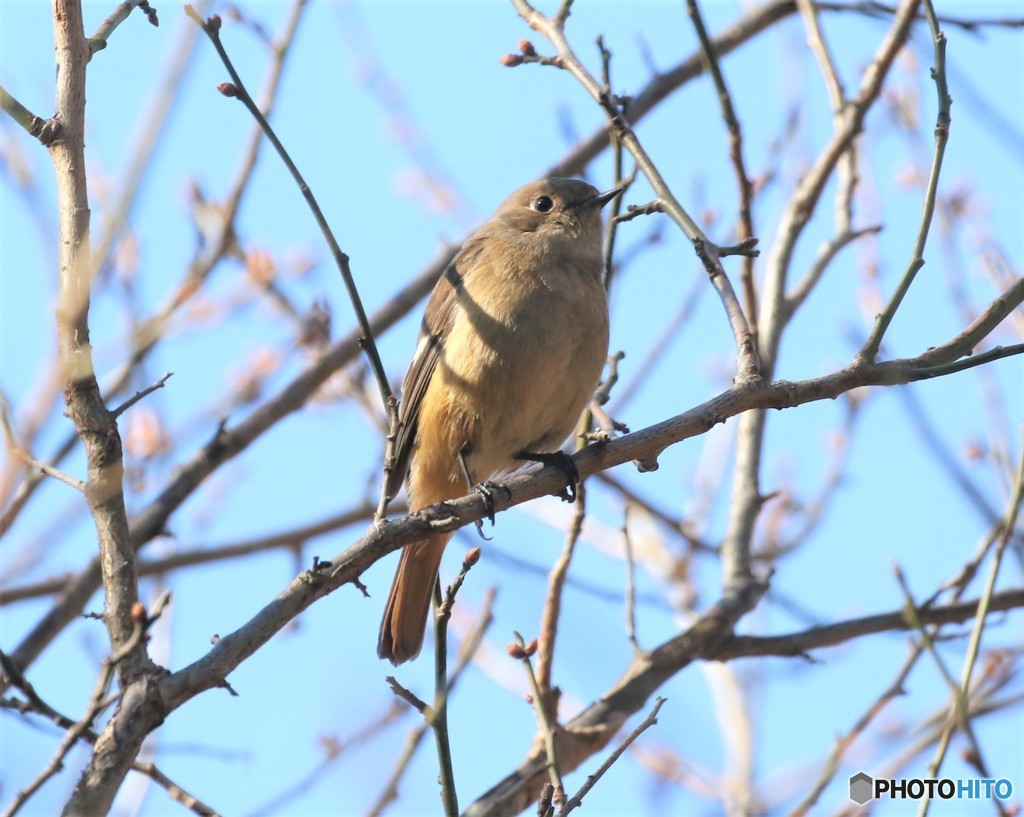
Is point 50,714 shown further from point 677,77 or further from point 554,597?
point 677,77

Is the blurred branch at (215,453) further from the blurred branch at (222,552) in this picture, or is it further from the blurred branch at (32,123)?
the blurred branch at (32,123)

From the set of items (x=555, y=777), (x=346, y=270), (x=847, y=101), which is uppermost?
(x=847, y=101)

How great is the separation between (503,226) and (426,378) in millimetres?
912

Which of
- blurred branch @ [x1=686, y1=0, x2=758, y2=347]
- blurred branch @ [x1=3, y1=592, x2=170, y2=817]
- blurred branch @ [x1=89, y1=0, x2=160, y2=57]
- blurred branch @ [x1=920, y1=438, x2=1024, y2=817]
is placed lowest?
blurred branch @ [x1=3, y1=592, x2=170, y2=817]

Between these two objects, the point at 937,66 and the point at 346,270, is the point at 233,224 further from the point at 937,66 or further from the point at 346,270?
the point at 937,66

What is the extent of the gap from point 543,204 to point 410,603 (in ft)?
6.30

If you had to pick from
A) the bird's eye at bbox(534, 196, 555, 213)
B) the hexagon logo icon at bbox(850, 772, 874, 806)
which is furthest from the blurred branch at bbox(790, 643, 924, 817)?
the bird's eye at bbox(534, 196, 555, 213)

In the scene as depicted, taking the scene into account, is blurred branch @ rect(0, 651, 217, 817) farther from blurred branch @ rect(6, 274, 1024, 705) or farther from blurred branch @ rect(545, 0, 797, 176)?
blurred branch @ rect(545, 0, 797, 176)

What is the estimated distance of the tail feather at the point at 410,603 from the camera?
208 inches

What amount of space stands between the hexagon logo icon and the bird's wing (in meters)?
2.12

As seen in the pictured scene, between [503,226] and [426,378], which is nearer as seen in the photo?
[426,378]

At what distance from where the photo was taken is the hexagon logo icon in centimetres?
473

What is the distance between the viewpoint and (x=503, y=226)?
5738 millimetres

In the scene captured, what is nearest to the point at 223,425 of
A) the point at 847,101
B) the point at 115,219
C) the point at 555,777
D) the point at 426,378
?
the point at 426,378
